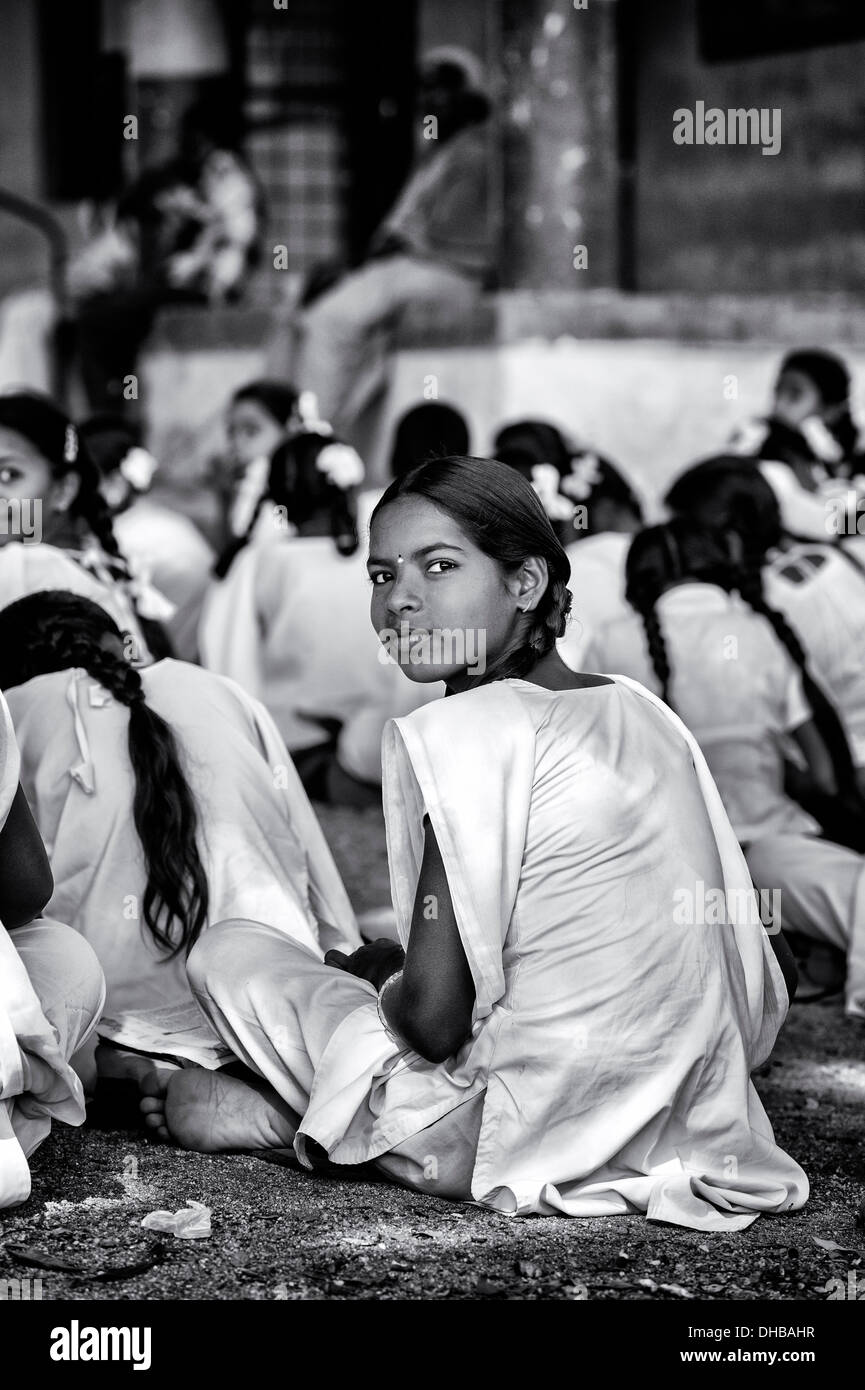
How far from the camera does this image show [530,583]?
256cm

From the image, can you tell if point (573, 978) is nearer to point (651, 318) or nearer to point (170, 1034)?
point (170, 1034)

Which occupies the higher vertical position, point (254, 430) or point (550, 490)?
point (254, 430)

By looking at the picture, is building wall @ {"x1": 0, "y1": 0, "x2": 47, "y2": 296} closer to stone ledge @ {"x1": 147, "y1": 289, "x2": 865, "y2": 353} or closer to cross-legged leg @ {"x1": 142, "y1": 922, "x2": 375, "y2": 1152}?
stone ledge @ {"x1": 147, "y1": 289, "x2": 865, "y2": 353}

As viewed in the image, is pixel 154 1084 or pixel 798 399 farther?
pixel 798 399

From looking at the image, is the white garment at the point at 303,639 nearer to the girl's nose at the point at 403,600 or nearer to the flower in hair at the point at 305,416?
the flower in hair at the point at 305,416

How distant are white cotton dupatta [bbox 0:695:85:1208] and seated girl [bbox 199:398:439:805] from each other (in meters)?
3.14

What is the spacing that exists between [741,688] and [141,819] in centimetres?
163

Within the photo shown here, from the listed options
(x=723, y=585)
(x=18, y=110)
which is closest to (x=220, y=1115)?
(x=723, y=585)

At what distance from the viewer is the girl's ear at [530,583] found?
2.55m

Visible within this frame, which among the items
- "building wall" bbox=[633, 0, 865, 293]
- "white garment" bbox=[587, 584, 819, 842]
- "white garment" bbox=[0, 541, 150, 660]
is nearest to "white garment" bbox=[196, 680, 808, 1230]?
"white garment" bbox=[0, 541, 150, 660]

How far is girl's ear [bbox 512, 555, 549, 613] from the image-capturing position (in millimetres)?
2553

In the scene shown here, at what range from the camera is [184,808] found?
312cm

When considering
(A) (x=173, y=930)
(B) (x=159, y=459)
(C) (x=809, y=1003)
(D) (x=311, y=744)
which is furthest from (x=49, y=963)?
(B) (x=159, y=459)
